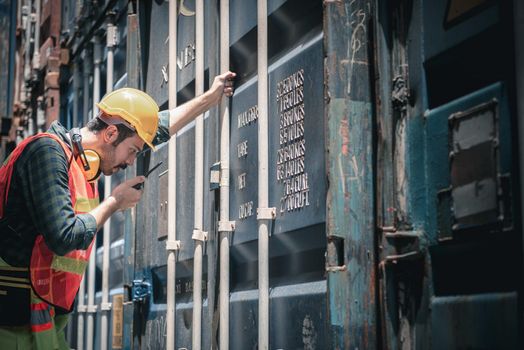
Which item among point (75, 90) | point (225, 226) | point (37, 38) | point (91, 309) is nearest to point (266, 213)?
point (225, 226)

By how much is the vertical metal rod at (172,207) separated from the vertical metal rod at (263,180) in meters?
1.09

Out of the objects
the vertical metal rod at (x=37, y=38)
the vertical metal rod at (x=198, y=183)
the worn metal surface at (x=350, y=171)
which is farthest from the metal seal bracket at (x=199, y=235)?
the vertical metal rod at (x=37, y=38)

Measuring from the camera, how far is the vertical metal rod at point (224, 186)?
3.61 metres

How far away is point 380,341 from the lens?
2.70m

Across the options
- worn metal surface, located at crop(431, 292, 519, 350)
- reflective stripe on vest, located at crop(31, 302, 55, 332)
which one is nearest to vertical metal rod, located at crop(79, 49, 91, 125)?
reflective stripe on vest, located at crop(31, 302, 55, 332)

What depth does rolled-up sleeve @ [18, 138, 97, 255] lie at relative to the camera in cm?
309

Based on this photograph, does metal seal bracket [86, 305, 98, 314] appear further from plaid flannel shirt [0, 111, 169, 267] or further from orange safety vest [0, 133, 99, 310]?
plaid flannel shirt [0, 111, 169, 267]

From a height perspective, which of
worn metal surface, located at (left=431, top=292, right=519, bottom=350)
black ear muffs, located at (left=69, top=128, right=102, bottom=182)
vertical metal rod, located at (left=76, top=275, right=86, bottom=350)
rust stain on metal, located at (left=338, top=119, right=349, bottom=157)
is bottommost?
worn metal surface, located at (left=431, top=292, right=519, bottom=350)

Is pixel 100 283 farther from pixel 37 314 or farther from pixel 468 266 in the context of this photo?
pixel 468 266

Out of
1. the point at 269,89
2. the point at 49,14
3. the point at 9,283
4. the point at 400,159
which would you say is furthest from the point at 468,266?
the point at 49,14

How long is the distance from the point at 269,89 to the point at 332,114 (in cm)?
75

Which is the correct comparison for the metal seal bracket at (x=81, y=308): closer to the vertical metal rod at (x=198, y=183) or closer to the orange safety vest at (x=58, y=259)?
the vertical metal rod at (x=198, y=183)

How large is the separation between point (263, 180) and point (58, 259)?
74 cm

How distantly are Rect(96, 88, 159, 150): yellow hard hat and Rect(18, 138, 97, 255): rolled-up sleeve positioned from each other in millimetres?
383
